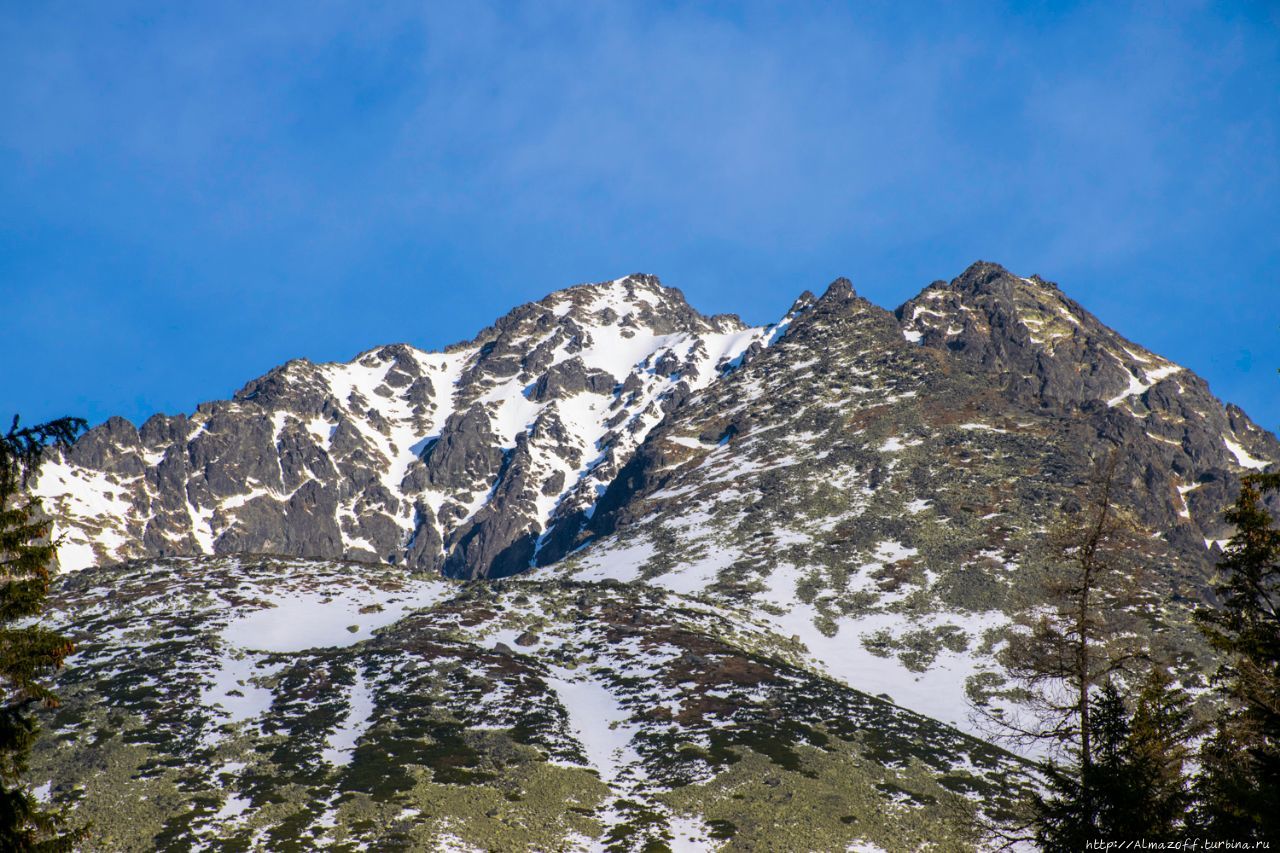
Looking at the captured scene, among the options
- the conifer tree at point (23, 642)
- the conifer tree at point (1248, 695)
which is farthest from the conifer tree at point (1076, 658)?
the conifer tree at point (23, 642)

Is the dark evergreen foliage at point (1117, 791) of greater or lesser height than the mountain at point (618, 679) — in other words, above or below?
below

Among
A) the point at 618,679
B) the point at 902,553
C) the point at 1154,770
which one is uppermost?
the point at 902,553

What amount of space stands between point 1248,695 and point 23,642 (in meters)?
28.1

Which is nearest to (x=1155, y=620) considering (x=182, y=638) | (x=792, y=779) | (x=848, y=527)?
(x=848, y=527)

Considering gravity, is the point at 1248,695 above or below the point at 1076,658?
below

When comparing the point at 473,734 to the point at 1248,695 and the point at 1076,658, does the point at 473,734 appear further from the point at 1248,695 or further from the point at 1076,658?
the point at 1248,695

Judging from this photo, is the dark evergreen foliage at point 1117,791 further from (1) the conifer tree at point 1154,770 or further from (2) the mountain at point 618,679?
(2) the mountain at point 618,679

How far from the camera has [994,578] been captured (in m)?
137

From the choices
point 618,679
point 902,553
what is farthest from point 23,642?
point 902,553

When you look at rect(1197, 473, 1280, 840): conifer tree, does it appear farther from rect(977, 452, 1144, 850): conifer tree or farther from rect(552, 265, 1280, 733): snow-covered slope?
rect(552, 265, 1280, 733): snow-covered slope

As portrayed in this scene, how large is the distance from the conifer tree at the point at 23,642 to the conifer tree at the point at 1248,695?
84.7 ft

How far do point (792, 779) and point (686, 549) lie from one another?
318 feet

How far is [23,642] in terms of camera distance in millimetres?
24250

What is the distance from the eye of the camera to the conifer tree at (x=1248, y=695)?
22430 millimetres
